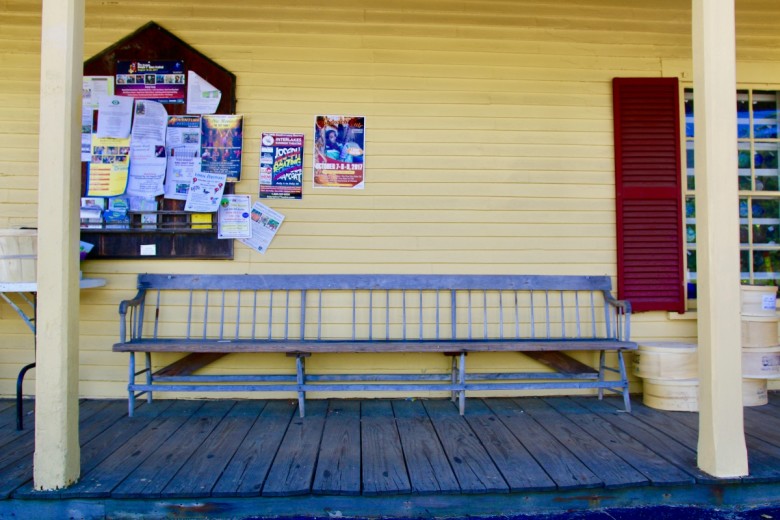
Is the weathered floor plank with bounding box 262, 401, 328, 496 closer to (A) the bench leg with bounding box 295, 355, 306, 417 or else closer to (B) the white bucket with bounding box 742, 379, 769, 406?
(A) the bench leg with bounding box 295, 355, 306, 417

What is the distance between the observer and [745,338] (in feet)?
11.9

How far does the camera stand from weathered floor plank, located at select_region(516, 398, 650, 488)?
2.46 m

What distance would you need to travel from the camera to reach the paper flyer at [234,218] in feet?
12.2

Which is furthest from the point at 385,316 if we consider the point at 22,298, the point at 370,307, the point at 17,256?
the point at 22,298

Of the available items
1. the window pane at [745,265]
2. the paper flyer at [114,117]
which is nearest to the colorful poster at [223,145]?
the paper flyer at [114,117]

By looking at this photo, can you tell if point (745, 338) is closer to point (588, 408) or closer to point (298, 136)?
point (588, 408)

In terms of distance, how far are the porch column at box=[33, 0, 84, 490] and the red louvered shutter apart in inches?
144

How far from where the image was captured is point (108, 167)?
12.2 ft

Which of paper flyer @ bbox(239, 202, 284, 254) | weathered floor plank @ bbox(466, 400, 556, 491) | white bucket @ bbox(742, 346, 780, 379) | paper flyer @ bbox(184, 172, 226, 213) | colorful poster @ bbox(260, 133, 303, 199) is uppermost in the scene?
colorful poster @ bbox(260, 133, 303, 199)

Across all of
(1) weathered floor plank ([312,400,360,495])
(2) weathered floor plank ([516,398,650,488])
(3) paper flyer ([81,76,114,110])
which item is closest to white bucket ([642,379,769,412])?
(2) weathered floor plank ([516,398,650,488])

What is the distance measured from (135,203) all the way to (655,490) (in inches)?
150

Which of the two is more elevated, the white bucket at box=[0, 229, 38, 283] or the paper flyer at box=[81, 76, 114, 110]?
the paper flyer at box=[81, 76, 114, 110]

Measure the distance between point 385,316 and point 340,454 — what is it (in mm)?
1263

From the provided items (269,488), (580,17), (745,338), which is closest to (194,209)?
(269,488)
